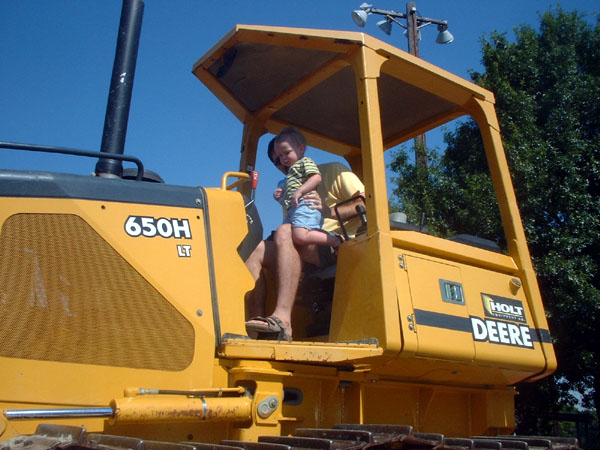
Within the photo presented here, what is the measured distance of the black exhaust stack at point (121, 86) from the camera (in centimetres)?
403

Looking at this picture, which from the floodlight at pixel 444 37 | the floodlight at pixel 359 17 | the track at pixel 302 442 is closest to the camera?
the track at pixel 302 442

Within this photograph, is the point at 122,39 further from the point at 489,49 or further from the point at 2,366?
the point at 489,49

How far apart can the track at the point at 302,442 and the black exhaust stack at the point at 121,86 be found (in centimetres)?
173

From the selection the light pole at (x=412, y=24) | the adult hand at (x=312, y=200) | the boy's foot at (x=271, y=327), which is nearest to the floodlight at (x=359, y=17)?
the light pole at (x=412, y=24)

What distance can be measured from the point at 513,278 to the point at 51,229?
116 inches

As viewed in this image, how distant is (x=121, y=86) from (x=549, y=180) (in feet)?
28.6

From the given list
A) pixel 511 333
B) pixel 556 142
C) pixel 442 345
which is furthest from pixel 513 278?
pixel 556 142

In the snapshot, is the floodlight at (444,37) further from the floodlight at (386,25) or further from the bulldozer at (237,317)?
the bulldozer at (237,317)

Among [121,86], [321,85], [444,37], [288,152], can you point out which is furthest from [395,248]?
[444,37]

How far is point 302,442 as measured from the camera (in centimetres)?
276

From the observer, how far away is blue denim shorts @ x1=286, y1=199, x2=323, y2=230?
3.98 metres

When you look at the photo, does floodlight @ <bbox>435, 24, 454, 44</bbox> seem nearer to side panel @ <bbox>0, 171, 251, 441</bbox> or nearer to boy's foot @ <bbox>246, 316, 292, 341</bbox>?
boy's foot @ <bbox>246, 316, 292, 341</bbox>

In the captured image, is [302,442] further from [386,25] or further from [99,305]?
[386,25]

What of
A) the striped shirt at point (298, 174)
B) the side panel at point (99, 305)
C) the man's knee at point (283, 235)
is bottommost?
the side panel at point (99, 305)
